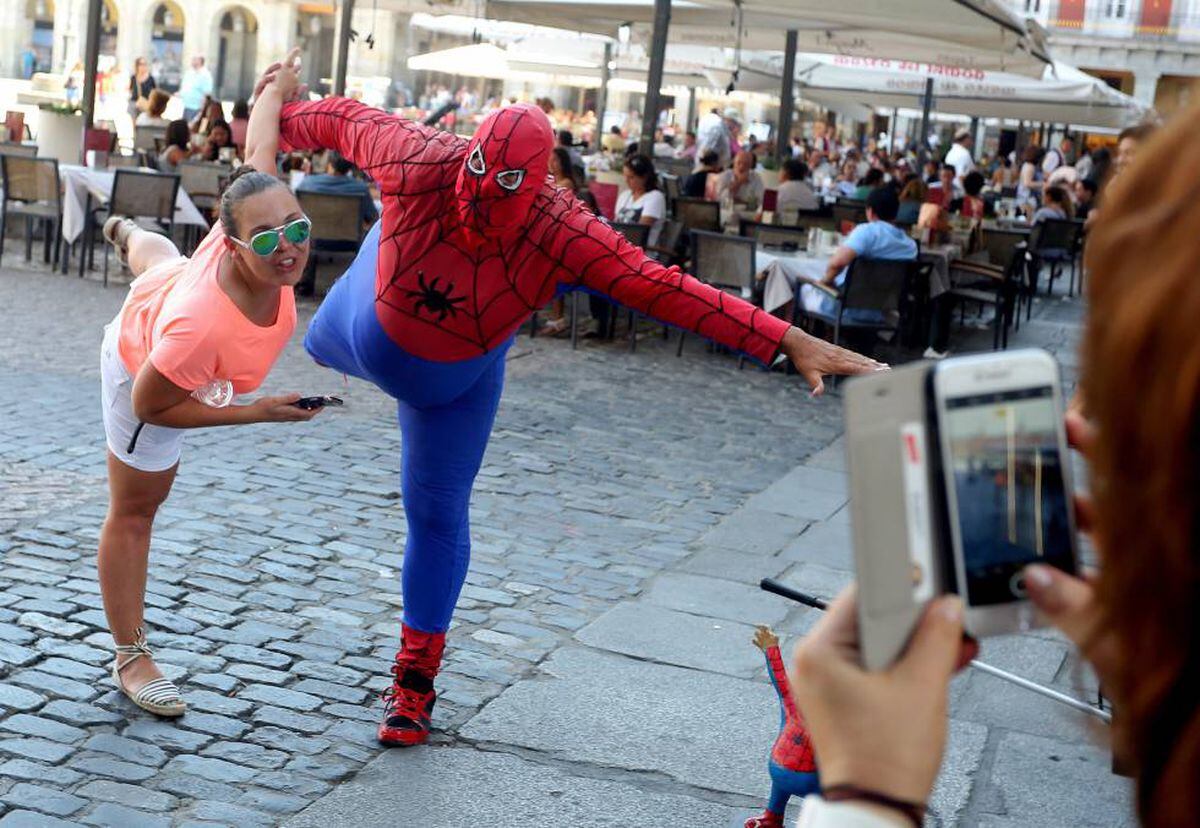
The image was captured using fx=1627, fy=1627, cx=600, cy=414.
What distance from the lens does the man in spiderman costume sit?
13.4 ft

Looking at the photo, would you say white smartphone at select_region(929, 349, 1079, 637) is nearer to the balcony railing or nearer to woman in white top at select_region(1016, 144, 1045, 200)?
woman in white top at select_region(1016, 144, 1045, 200)

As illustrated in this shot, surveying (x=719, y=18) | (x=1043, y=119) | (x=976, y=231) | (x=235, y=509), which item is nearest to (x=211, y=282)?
(x=235, y=509)

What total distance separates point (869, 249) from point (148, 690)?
8.12 m

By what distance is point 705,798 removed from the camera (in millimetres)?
4332

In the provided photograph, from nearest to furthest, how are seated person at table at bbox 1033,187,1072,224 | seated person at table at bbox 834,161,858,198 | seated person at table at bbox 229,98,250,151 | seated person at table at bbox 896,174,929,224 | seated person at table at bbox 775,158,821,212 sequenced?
seated person at table at bbox 896,174,929,224, seated person at table at bbox 229,98,250,151, seated person at table at bbox 775,158,821,212, seated person at table at bbox 1033,187,1072,224, seated person at table at bbox 834,161,858,198

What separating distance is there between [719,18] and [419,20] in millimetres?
9107

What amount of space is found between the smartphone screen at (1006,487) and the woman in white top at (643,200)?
1198cm

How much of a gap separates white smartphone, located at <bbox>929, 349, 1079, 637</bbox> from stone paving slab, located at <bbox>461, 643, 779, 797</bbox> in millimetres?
3140

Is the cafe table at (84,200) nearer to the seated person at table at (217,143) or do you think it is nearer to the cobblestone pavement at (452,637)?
the seated person at table at (217,143)

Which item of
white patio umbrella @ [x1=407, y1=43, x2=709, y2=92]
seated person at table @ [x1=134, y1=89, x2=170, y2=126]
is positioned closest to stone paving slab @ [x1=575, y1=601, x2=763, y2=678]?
seated person at table @ [x1=134, y1=89, x2=170, y2=126]

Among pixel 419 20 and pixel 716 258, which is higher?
pixel 419 20

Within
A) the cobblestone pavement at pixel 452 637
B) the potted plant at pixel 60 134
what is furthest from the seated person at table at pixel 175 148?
the cobblestone pavement at pixel 452 637

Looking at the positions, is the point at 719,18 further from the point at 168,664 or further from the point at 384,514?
the point at 168,664

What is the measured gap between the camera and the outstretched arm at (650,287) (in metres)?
3.97
